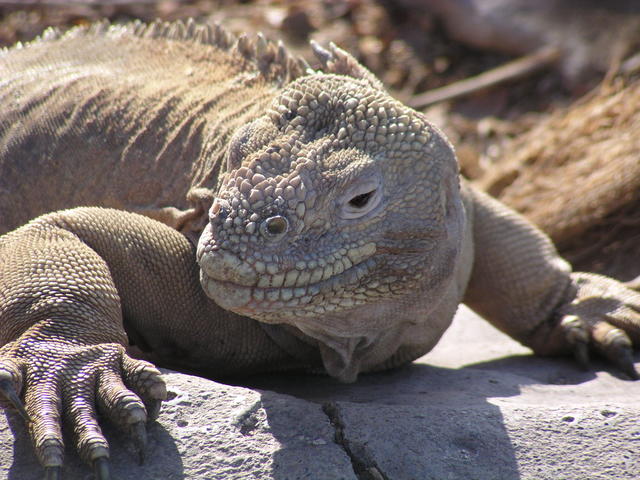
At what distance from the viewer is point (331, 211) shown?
13.3ft

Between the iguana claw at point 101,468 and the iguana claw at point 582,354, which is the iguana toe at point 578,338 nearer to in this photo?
the iguana claw at point 582,354

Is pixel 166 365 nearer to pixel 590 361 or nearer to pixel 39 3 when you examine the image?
pixel 590 361

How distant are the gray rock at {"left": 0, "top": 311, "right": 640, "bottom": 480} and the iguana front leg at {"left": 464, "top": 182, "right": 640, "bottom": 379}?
1.37m

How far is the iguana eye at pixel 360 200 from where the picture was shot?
4090 millimetres

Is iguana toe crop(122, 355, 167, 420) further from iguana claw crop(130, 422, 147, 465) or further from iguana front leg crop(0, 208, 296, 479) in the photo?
iguana claw crop(130, 422, 147, 465)

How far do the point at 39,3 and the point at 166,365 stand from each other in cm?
888

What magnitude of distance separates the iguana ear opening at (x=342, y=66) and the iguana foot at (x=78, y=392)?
1.87 m

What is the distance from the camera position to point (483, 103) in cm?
1188

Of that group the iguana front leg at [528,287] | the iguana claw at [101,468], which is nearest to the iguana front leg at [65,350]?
the iguana claw at [101,468]

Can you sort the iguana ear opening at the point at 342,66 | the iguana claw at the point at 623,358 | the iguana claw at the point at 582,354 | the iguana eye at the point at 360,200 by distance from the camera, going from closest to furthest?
1. the iguana eye at the point at 360,200
2. the iguana ear opening at the point at 342,66
3. the iguana claw at the point at 623,358
4. the iguana claw at the point at 582,354

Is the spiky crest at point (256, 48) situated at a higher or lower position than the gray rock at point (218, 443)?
higher

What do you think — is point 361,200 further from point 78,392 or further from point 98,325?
point 78,392

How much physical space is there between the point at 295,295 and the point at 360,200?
0.54m

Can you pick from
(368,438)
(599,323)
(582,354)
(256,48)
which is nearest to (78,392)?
(368,438)
